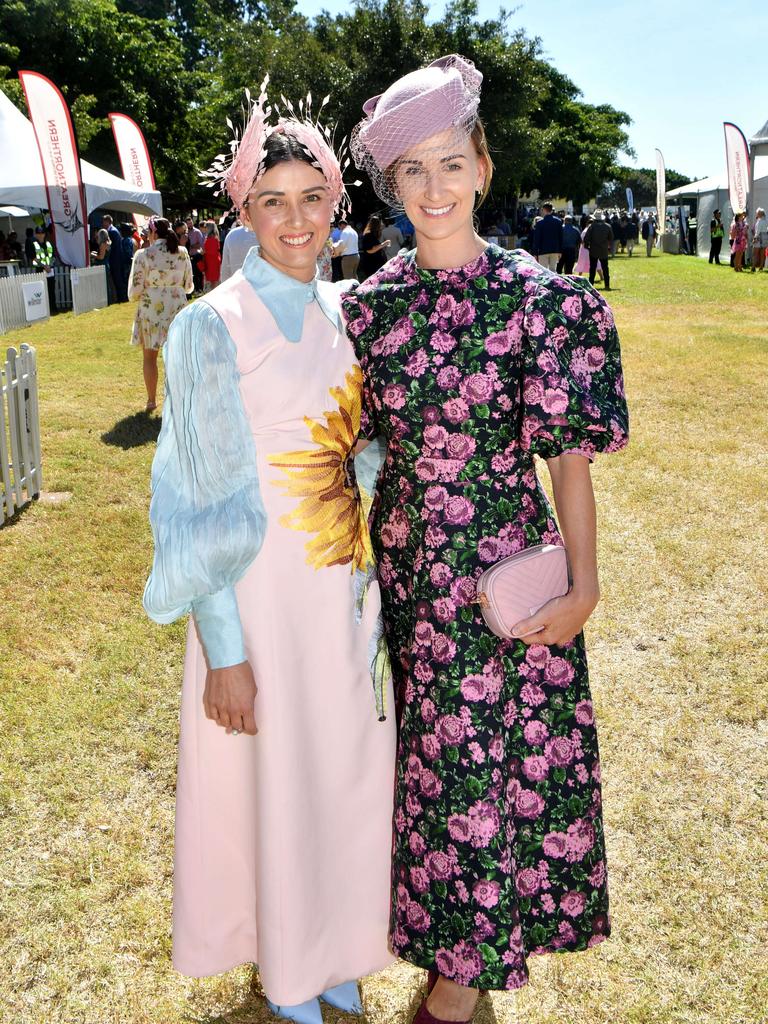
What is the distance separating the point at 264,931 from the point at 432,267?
1.61 meters

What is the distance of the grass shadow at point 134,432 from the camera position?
8.80 meters

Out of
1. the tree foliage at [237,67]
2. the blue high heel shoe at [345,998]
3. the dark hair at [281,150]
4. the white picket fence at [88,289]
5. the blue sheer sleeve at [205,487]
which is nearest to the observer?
the blue sheer sleeve at [205,487]

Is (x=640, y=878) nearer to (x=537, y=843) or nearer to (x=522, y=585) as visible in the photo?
(x=537, y=843)

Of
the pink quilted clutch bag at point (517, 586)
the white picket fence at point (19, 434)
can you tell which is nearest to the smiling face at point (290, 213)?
the pink quilted clutch bag at point (517, 586)

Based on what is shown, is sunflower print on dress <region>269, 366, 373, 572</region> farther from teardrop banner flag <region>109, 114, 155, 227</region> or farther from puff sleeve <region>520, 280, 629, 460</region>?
teardrop banner flag <region>109, 114, 155, 227</region>

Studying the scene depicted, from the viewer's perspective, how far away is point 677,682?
4.37 m

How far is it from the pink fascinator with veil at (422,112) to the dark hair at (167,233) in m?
7.76

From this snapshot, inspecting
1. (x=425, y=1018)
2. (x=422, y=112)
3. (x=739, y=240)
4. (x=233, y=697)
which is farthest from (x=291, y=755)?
(x=739, y=240)

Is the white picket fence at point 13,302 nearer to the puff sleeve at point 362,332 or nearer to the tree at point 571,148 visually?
the puff sleeve at point 362,332

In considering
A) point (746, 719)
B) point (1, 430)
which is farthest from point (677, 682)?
point (1, 430)

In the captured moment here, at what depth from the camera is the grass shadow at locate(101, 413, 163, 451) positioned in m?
8.80

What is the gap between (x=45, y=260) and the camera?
21.8 m

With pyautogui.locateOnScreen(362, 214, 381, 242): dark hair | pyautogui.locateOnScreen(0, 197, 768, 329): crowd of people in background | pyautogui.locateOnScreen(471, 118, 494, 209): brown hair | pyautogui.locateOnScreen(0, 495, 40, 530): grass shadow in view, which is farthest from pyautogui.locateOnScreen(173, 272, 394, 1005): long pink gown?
pyautogui.locateOnScreen(362, 214, 381, 242): dark hair

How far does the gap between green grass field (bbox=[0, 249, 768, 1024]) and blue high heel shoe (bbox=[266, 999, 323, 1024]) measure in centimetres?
16
